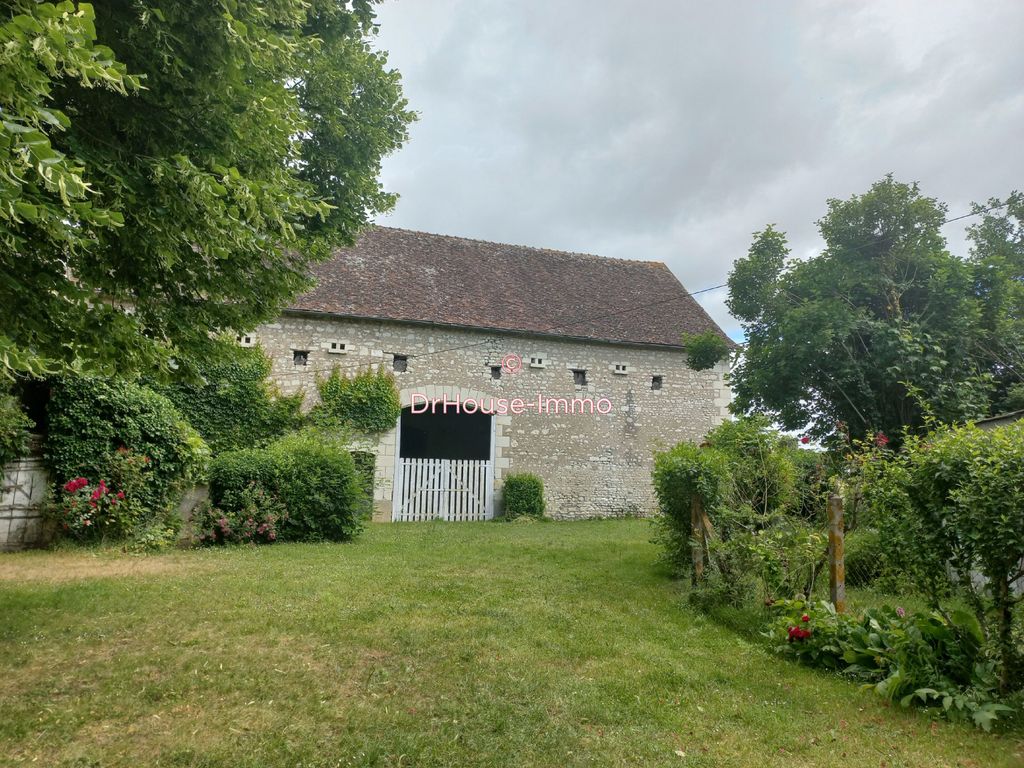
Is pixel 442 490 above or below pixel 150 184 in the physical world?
below

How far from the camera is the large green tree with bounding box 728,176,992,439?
8.78 m

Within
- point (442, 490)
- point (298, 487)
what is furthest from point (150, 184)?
point (442, 490)

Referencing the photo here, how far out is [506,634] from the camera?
418 cm

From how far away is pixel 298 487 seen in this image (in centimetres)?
867

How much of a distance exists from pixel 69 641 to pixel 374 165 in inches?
198

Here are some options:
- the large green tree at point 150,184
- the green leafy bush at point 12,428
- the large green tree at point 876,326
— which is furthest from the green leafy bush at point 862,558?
the green leafy bush at point 12,428

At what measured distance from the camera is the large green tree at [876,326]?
28.8ft

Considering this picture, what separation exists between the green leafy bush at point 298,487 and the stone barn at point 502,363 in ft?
11.5

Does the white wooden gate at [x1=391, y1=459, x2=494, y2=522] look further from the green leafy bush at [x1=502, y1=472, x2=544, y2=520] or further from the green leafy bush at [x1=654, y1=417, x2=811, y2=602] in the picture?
the green leafy bush at [x1=654, y1=417, x2=811, y2=602]

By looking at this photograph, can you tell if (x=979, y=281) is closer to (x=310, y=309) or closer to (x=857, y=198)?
(x=857, y=198)

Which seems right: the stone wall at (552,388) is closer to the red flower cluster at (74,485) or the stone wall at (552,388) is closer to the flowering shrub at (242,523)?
the flowering shrub at (242,523)

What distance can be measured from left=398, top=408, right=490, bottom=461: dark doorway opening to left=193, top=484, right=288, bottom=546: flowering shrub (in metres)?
8.44

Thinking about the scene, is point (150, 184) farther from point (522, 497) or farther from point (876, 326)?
point (522, 497)

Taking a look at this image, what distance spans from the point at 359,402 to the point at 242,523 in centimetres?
459
